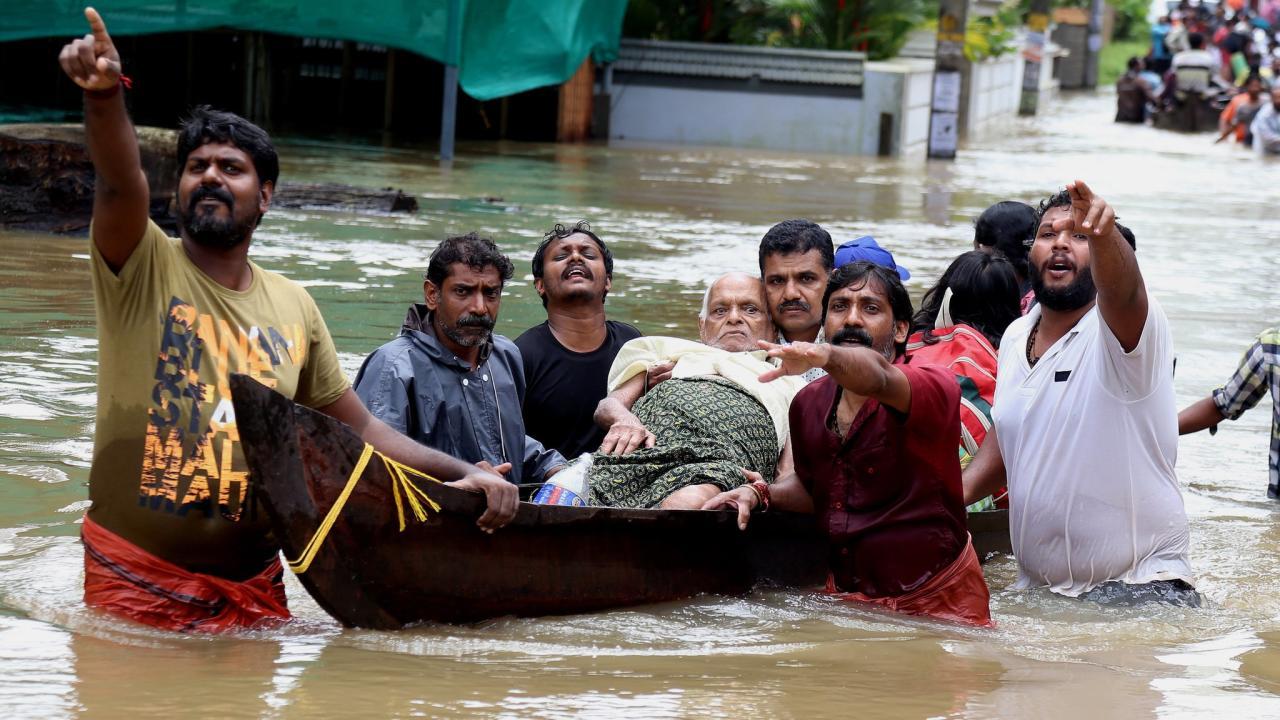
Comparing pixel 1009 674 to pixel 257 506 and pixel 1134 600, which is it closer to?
pixel 1134 600

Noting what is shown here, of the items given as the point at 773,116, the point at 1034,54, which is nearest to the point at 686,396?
the point at 773,116

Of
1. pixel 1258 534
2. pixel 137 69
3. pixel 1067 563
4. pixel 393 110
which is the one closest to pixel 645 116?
pixel 393 110

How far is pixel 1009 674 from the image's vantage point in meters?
4.67

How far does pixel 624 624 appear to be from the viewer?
5.12m

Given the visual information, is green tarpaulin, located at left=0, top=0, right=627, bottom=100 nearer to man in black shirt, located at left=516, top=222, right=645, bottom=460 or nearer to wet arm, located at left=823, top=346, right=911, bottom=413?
man in black shirt, located at left=516, top=222, right=645, bottom=460

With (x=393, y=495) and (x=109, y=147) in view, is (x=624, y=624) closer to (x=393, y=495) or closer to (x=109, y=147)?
(x=393, y=495)

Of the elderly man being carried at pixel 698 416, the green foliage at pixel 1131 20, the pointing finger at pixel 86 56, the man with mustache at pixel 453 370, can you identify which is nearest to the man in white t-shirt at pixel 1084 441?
the elderly man being carried at pixel 698 416

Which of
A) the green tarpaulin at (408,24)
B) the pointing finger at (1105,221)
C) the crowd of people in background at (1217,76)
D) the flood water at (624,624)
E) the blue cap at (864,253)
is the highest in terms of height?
the crowd of people in background at (1217,76)

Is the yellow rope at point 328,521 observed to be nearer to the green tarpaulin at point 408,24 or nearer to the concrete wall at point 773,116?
the green tarpaulin at point 408,24

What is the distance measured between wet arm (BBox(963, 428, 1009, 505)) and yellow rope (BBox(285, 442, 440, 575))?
2073 millimetres

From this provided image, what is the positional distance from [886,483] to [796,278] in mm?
1366

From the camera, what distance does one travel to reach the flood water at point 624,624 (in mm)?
4172

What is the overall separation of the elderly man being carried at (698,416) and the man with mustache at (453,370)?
407 millimetres

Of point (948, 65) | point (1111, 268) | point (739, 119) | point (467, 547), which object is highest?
point (948, 65)
